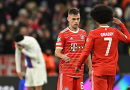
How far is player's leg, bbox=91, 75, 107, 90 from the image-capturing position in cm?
805

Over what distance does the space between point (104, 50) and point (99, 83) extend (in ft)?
2.06

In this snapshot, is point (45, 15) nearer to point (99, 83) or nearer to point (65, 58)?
point (65, 58)

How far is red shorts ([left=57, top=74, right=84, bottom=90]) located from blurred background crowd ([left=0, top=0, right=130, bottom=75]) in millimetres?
6060

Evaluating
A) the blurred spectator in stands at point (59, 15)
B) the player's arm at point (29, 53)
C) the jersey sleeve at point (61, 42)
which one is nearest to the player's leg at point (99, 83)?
the jersey sleeve at point (61, 42)

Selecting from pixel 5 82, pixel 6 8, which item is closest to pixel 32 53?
pixel 5 82

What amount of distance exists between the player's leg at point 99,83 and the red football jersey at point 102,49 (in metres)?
0.09

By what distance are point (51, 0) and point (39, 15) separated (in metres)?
1.29

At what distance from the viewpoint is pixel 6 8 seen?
1816cm

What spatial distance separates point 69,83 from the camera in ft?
29.3

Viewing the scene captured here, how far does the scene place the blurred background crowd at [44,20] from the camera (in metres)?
15.6

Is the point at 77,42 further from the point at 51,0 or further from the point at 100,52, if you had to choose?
the point at 51,0

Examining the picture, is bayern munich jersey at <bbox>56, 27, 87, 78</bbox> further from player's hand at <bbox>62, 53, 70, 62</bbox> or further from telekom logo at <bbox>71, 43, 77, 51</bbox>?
player's hand at <bbox>62, 53, 70, 62</bbox>

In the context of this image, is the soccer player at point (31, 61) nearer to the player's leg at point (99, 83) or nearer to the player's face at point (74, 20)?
the player's face at point (74, 20)

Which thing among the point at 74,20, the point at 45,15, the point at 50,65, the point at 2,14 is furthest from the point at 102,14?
the point at 2,14
